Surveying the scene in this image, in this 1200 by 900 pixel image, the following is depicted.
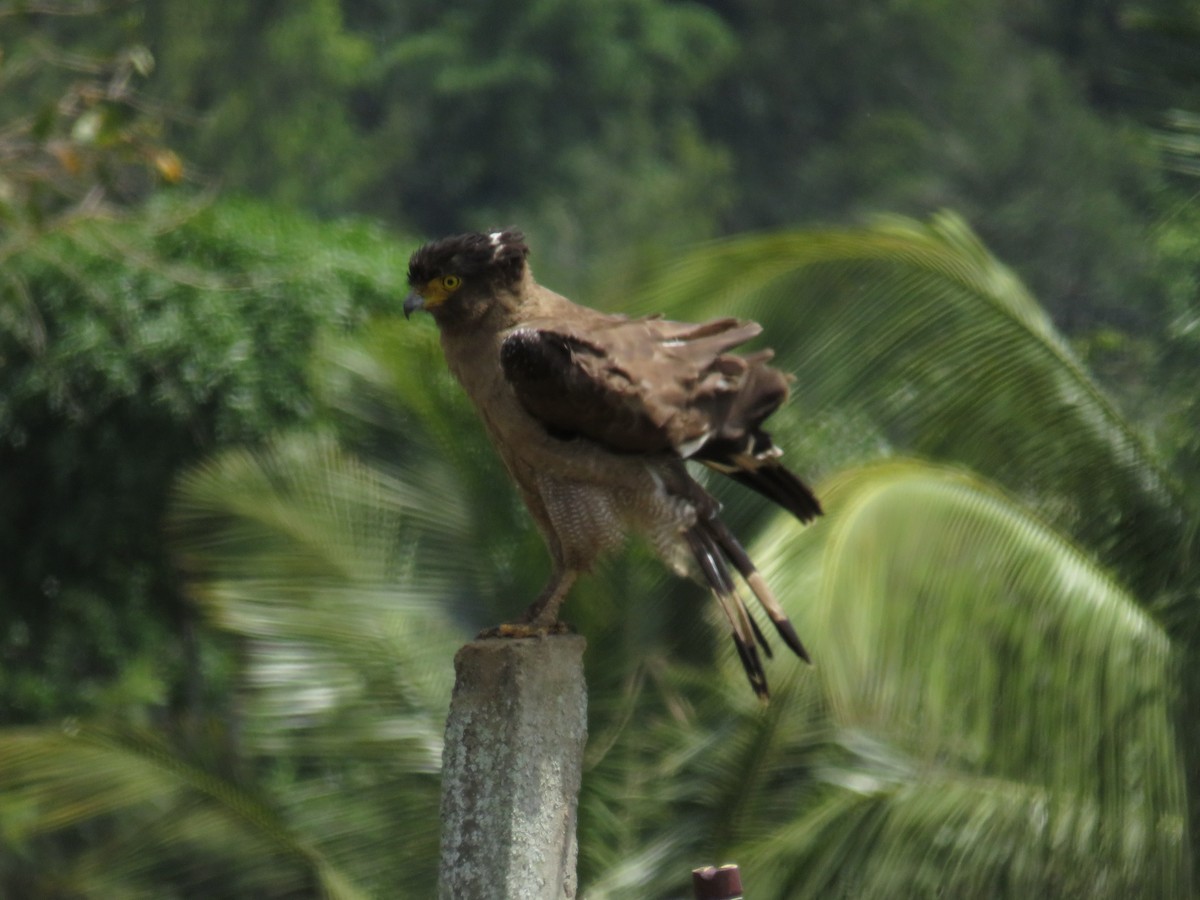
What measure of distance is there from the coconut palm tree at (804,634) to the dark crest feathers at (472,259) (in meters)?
1.46

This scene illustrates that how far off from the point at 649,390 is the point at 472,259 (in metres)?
0.61

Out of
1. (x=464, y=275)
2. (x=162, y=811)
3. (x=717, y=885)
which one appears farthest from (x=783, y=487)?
(x=162, y=811)

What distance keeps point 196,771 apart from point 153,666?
3686mm

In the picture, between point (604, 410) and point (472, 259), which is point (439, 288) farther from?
point (604, 410)

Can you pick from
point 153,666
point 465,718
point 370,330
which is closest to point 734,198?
point 153,666

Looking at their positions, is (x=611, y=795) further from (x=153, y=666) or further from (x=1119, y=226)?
(x=1119, y=226)

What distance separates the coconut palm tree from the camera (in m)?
5.57

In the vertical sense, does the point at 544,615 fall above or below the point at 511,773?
above

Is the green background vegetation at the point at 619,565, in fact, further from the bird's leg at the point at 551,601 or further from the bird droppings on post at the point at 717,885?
the bird droppings on post at the point at 717,885

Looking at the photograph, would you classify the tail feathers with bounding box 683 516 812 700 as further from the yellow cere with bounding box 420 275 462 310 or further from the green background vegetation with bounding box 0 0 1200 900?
the green background vegetation with bounding box 0 0 1200 900

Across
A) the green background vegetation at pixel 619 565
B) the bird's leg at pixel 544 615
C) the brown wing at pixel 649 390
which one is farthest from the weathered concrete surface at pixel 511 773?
the green background vegetation at pixel 619 565

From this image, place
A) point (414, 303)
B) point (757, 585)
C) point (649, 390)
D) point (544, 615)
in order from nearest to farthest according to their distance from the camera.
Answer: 1. point (757, 585)
2. point (649, 390)
3. point (544, 615)
4. point (414, 303)

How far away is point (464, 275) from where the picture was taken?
4.50 metres

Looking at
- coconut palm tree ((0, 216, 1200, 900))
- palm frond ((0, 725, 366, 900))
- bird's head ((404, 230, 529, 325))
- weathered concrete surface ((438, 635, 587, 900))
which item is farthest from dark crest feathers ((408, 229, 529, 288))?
palm frond ((0, 725, 366, 900))
